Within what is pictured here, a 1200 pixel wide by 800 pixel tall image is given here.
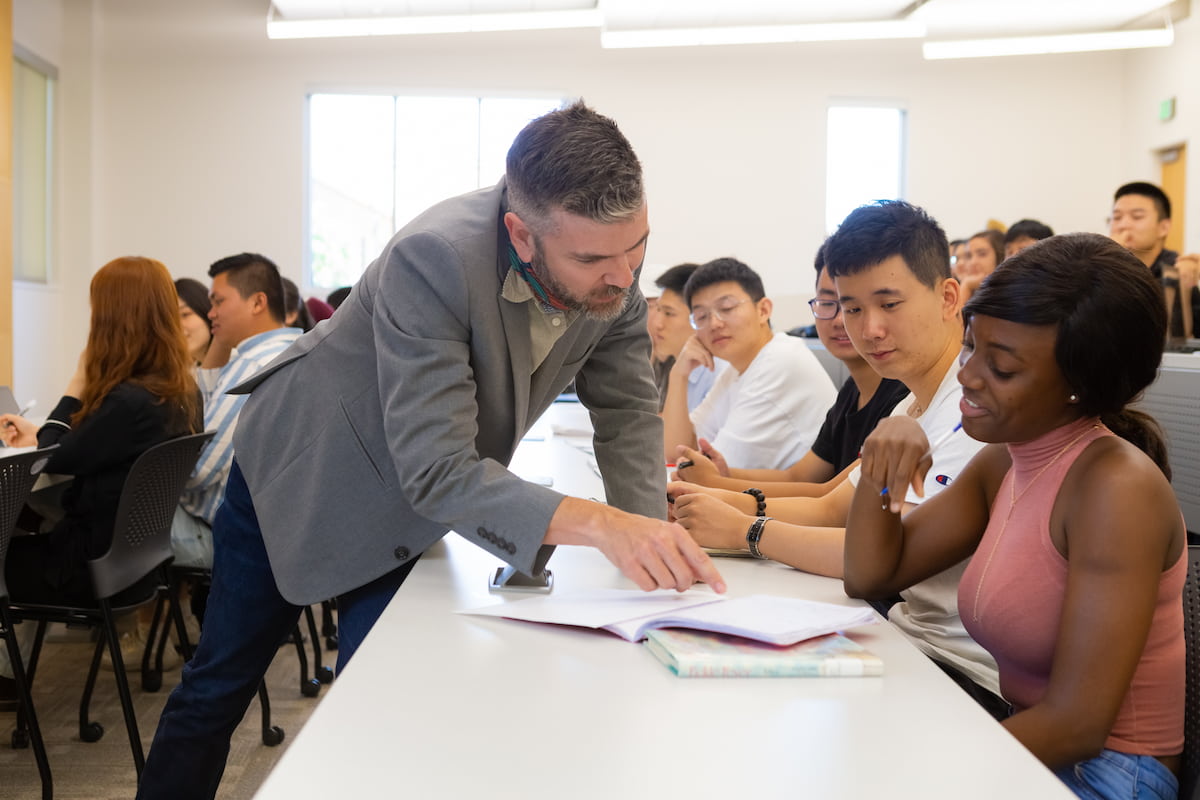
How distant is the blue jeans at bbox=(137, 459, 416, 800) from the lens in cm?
165

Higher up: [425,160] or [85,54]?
[85,54]

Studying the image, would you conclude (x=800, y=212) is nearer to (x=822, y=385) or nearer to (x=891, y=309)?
(x=822, y=385)

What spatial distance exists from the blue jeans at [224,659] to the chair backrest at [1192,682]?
1050mm

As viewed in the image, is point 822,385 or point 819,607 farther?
point 822,385

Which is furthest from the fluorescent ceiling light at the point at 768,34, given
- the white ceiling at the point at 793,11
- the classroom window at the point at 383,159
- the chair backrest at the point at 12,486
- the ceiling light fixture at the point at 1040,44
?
the chair backrest at the point at 12,486

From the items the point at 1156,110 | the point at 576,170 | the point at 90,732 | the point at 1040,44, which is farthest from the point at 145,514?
the point at 1156,110

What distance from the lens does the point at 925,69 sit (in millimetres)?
8656

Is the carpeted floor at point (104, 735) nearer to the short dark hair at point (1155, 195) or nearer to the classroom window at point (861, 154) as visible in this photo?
the short dark hair at point (1155, 195)

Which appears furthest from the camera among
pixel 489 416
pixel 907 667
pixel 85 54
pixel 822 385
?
pixel 85 54

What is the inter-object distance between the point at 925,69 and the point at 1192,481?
784 cm

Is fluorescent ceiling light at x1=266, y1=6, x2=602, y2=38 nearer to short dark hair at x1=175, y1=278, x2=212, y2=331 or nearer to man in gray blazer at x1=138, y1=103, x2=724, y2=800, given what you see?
short dark hair at x1=175, y1=278, x2=212, y2=331

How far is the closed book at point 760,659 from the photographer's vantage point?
39.7 inches

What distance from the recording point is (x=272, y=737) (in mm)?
2738

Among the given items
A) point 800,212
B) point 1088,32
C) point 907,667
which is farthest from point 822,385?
point 1088,32
